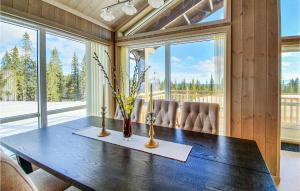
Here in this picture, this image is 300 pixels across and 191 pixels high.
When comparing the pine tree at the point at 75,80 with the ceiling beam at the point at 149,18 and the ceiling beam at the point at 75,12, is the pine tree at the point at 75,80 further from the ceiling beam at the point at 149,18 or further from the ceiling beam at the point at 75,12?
the ceiling beam at the point at 149,18

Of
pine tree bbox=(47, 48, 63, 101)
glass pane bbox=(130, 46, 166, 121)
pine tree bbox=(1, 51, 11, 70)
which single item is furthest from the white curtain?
pine tree bbox=(1, 51, 11, 70)

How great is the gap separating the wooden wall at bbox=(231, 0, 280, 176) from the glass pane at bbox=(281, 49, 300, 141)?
1.17 meters

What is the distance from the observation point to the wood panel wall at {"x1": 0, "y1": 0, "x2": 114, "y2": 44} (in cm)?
213

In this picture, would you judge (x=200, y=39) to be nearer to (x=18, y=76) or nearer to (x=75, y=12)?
(x=75, y=12)

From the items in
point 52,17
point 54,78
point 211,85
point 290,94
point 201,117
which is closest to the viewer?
point 201,117

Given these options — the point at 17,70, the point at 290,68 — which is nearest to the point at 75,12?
the point at 17,70

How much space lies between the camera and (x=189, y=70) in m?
3.12

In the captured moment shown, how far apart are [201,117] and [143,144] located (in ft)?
2.79

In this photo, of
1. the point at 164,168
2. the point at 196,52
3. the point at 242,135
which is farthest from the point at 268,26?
the point at 164,168

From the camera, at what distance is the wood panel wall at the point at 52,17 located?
2.13 meters

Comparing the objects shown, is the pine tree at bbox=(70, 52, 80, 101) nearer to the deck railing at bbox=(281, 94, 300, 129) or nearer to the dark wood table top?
the dark wood table top

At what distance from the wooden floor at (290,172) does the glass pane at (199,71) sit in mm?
993

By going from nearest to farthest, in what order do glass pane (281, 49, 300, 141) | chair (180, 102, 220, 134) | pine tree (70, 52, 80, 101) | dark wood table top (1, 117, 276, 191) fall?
dark wood table top (1, 117, 276, 191) < chair (180, 102, 220, 134) < pine tree (70, 52, 80, 101) < glass pane (281, 49, 300, 141)

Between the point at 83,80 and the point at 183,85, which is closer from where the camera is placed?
the point at 183,85
